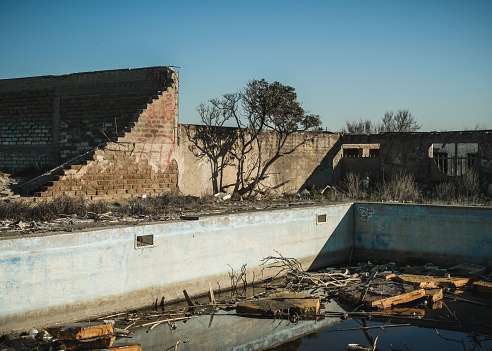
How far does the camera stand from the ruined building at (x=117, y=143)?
17594mm

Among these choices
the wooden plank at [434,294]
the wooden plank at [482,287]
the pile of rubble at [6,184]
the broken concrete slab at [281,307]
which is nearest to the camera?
the broken concrete slab at [281,307]

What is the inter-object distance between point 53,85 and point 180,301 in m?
11.5

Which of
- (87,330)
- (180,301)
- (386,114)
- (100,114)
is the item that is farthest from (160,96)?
(386,114)

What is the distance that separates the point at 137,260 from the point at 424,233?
333 inches

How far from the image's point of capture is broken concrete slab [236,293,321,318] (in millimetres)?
11883

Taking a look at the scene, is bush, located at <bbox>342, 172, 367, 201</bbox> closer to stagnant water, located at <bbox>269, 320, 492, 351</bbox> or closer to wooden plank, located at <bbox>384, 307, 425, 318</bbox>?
wooden plank, located at <bbox>384, 307, 425, 318</bbox>

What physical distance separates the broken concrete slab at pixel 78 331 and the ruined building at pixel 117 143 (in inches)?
283

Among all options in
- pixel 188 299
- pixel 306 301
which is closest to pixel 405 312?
pixel 306 301

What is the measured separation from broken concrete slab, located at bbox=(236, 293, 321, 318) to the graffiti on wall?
299 inches

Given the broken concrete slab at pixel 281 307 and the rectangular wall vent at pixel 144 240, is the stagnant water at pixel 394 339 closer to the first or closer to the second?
the broken concrete slab at pixel 281 307

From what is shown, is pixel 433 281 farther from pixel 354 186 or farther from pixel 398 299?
pixel 354 186

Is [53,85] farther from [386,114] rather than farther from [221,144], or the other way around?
[386,114]

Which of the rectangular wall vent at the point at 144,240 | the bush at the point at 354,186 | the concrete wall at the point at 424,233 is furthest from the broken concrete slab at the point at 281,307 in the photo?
the bush at the point at 354,186

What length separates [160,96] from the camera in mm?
19000
